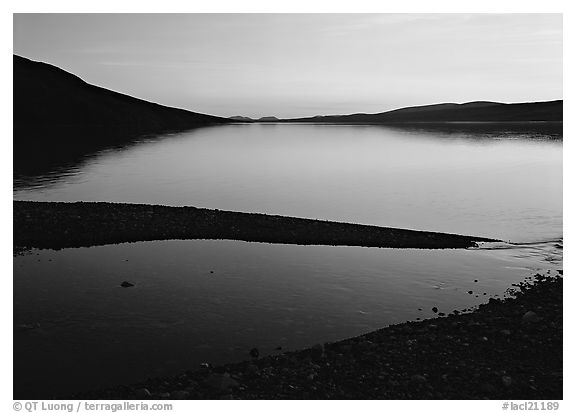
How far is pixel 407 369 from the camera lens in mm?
12695

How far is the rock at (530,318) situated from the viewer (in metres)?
15.7

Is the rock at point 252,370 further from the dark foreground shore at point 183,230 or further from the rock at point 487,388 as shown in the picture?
the dark foreground shore at point 183,230

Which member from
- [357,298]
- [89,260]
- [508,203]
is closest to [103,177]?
[89,260]

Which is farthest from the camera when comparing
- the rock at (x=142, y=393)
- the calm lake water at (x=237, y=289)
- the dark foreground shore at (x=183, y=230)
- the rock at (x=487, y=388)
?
the dark foreground shore at (x=183, y=230)

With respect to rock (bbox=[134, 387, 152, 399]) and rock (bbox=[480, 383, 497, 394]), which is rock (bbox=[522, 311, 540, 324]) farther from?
rock (bbox=[134, 387, 152, 399])

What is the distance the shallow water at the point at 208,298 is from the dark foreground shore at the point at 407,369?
1098 millimetres

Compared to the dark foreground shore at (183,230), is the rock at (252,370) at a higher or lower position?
lower

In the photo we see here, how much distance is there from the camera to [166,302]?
17.6 meters

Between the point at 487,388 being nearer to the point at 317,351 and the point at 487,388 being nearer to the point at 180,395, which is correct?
the point at 317,351

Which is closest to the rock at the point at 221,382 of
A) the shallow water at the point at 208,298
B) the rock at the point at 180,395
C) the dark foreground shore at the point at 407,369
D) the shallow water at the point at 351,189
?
the dark foreground shore at the point at 407,369

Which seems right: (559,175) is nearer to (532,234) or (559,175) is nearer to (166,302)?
(532,234)

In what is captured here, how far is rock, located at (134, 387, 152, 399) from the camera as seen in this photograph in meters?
11.4

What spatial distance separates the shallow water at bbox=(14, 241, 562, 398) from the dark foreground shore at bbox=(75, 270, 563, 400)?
43.2 inches
